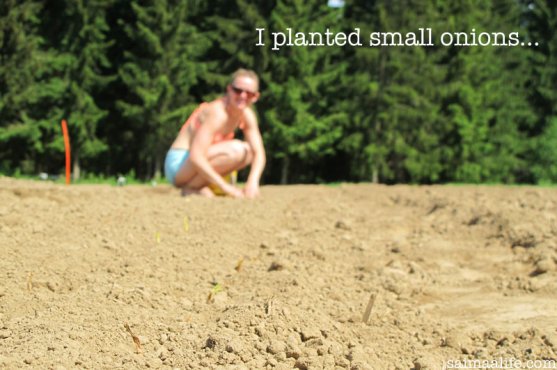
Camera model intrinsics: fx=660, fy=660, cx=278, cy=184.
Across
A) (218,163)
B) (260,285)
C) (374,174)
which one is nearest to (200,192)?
(218,163)

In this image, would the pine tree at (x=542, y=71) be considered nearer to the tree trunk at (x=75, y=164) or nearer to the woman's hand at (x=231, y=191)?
the tree trunk at (x=75, y=164)

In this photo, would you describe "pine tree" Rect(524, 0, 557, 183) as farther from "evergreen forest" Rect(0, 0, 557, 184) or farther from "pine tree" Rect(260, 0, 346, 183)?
"pine tree" Rect(260, 0, 346, 183)

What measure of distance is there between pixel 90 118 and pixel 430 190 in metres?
9.84

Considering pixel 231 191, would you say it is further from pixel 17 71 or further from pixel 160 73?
pixel 160 73

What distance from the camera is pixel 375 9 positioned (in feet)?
67.1

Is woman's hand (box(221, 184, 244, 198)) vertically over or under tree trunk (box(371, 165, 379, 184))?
under

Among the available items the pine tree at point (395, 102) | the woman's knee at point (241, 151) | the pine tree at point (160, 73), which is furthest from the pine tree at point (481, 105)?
the woman's knee at point (241, 151)

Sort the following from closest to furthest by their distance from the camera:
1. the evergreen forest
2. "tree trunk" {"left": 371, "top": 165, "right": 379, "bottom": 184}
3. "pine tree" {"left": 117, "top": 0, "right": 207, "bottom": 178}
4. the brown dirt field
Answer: the brown dirt field → the evergreen forest → "pine tree" {"left": 117, "top": 0, "right": 207, "bottom": 178} → "tree trunk" {"left": 371, "top": 165, "right": 379, "bottom": 184}

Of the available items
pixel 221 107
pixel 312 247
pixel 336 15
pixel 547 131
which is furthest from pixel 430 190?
pixel 547 131

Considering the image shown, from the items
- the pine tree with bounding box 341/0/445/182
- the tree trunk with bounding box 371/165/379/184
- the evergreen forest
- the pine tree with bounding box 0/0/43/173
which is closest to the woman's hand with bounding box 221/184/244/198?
the pine tree with bounding box 0/0/43/173

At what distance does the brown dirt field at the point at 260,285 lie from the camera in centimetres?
256

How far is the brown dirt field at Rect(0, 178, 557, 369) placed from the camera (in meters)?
2.56

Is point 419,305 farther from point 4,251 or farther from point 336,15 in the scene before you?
point 336,15

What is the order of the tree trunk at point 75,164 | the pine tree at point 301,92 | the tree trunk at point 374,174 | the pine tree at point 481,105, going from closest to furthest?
1. the tree trunk at point 75,164
2. the pine tree at point 301,92
3. the tree trunk at point 374,174
4. the pine tree at point 481,105
